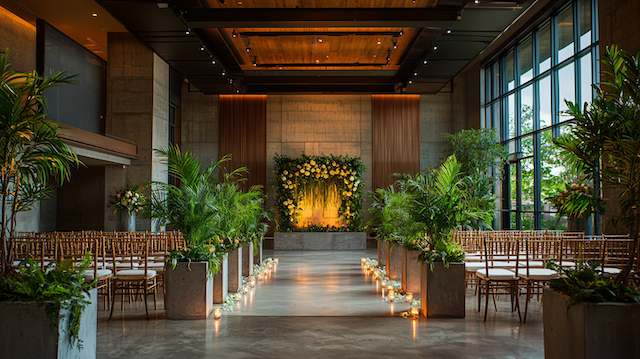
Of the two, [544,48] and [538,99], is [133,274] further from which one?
[544,48]

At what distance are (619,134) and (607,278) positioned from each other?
97 centimetres

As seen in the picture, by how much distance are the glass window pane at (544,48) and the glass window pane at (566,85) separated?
0.81 m

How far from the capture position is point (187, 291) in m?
7.29

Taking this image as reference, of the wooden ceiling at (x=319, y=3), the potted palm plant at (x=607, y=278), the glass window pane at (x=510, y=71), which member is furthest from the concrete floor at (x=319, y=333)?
the glass window pane at (x=510, y=71)

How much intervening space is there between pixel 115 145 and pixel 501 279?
9.93 m

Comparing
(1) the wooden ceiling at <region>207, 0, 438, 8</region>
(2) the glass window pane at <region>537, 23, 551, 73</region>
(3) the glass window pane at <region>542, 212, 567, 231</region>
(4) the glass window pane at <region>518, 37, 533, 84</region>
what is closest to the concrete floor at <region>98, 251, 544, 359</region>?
(1) the wooden ceiling at <region>207, 0, 438, 8</region>

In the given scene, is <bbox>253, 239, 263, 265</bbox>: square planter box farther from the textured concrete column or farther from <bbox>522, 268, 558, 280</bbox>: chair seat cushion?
<bbox>522, 268, 558, 280</bbox>: chair seat cushion

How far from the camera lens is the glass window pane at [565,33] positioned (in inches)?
558

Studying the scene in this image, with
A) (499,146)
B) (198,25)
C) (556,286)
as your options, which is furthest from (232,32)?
(556,286)

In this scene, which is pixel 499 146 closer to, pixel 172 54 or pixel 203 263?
pixel 172 54

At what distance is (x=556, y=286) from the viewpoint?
458cm

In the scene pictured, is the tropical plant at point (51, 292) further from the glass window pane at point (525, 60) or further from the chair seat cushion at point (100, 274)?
the glass window pane at point (525, 60)

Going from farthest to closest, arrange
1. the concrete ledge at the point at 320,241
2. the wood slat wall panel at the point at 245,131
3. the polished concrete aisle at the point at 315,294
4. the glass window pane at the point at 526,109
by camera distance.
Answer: the wood slat wall panel at the point at 245,131 → the concrete ledge at the point at 320,241 → the glass window pane at the point at 526,109 → the polished concrete aisle at the point at 315,294

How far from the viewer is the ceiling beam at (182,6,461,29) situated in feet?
40.5
